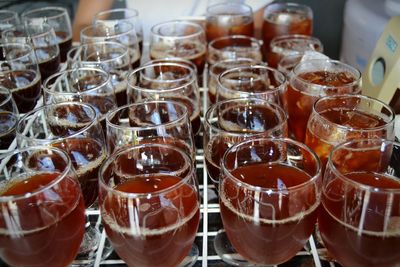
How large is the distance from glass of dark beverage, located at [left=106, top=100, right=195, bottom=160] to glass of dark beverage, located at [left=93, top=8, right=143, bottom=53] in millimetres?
501

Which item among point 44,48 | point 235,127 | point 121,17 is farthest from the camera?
point 121,17

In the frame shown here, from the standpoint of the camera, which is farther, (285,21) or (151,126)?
(285,21)

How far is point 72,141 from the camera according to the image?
74 centimetres

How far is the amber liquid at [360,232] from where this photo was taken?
0.55 meters

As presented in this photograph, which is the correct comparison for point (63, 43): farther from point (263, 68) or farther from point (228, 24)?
point (263, 68)

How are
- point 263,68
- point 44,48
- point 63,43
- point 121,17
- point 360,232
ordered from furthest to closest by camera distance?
1. point 121,17
2. point 63,43
3. point 44,48
4. point 263,68
5. point 360,232

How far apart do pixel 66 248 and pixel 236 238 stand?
0.21 meters

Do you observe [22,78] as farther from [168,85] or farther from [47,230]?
[47,230]

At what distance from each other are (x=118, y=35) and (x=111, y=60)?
A: 0.15m

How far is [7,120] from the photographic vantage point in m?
0.89

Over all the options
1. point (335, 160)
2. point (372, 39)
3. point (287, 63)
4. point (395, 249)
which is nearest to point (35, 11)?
point (287, 63)

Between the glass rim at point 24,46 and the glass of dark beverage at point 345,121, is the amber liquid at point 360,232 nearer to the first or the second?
the glass of dark beverage at point 345,121

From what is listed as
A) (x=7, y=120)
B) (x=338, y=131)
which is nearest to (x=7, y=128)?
(x=7, y=120)

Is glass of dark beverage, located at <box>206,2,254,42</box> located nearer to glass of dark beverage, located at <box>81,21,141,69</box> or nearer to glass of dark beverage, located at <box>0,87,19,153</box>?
glass of dark beverage, located at <box>81,21,141,69</box>
